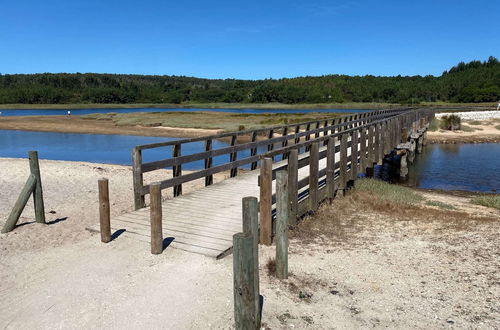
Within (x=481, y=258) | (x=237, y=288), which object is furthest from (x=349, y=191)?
(x=237, y=288)

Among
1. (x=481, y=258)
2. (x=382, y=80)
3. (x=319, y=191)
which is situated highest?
(x=382, y=80)

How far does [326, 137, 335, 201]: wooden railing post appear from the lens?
Answer: 9148 millimetres

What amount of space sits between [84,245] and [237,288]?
365 centimetres

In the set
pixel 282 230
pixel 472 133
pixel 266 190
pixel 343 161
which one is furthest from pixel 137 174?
pixel 472 133

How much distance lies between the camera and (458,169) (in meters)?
20.4

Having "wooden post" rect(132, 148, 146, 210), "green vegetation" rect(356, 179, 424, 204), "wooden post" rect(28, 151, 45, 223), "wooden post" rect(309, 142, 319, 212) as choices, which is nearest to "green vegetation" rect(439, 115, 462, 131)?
"green vegetation" rect(356, 179, 424, 204)

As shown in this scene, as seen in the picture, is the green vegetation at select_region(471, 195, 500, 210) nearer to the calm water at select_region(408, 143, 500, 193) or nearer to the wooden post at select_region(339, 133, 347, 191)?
the calm water at select_region(408, 143, 500, 193)

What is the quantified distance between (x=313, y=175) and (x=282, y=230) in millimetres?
3005

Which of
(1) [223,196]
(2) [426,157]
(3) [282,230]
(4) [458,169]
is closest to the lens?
(3) [282,230]

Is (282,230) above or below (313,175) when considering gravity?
below

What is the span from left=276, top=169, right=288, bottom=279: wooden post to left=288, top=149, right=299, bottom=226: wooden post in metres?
1.51

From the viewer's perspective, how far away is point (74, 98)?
167 meters

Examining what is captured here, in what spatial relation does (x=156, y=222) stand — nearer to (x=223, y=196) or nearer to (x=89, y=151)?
(x=223, y=196)

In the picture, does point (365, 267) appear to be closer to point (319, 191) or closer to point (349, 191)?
point (319, 191)
